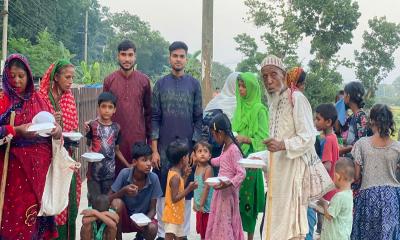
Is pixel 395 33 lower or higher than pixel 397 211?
higher

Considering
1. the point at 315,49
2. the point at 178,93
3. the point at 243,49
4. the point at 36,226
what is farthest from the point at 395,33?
the point at 36,226

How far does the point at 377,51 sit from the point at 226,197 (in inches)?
812

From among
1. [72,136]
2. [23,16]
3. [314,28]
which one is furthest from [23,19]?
[72,136]

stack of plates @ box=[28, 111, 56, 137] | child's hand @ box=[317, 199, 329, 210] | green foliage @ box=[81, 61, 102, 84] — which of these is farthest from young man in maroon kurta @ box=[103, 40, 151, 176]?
green foliage @ box=[81, 61, 102, 84]

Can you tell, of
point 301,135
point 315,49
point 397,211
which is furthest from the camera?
point 315,49

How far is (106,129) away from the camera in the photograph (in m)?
5.43

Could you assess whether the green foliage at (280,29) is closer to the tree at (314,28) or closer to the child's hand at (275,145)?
the tree at (314,28)

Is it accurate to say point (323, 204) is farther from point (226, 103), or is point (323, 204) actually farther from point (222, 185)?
point (226, 103)

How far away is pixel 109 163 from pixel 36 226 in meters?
1.07

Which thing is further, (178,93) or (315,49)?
(315,49)

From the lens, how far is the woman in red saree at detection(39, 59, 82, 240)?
5.08 meters

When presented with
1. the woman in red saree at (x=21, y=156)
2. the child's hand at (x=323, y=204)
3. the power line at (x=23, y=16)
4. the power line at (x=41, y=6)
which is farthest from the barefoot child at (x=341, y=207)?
the power line at (x=41, y=6)

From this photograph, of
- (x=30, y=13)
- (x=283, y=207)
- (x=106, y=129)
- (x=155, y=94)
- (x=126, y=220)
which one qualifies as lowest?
(x=126, y=220)

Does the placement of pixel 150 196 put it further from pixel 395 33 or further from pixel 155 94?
pixel 395 33
